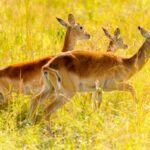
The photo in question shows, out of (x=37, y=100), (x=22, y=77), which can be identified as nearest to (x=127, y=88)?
(x=37, y=100)

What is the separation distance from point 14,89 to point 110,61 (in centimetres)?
102

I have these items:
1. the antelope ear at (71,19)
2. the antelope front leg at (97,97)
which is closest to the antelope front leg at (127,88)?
the antelope front leg at (97,97)

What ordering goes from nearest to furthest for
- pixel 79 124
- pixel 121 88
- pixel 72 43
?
1. pixel 79 124
2. pixel 121 88
3. pixel 72 43

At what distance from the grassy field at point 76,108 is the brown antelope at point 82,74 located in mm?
114

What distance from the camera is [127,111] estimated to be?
6.92 metres

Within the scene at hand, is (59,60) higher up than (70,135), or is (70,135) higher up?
(59,60)

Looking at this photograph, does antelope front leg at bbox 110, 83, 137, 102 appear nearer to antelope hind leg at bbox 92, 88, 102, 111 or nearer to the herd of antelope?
the herd of antelope

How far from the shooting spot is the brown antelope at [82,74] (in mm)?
7215

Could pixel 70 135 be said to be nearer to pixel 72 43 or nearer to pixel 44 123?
pixel 44 123

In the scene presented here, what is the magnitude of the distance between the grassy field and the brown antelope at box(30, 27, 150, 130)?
0.11m

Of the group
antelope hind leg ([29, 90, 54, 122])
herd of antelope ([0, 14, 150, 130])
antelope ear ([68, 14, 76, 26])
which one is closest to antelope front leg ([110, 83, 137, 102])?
herd of antelope ([0, 14, 150, 130])

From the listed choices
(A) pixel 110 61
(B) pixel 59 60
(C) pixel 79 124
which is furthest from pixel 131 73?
(C) pixel 79 124

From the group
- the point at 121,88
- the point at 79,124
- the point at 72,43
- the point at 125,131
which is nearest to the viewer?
the point at 125,131

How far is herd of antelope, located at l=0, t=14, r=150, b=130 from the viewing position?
7219 mm
